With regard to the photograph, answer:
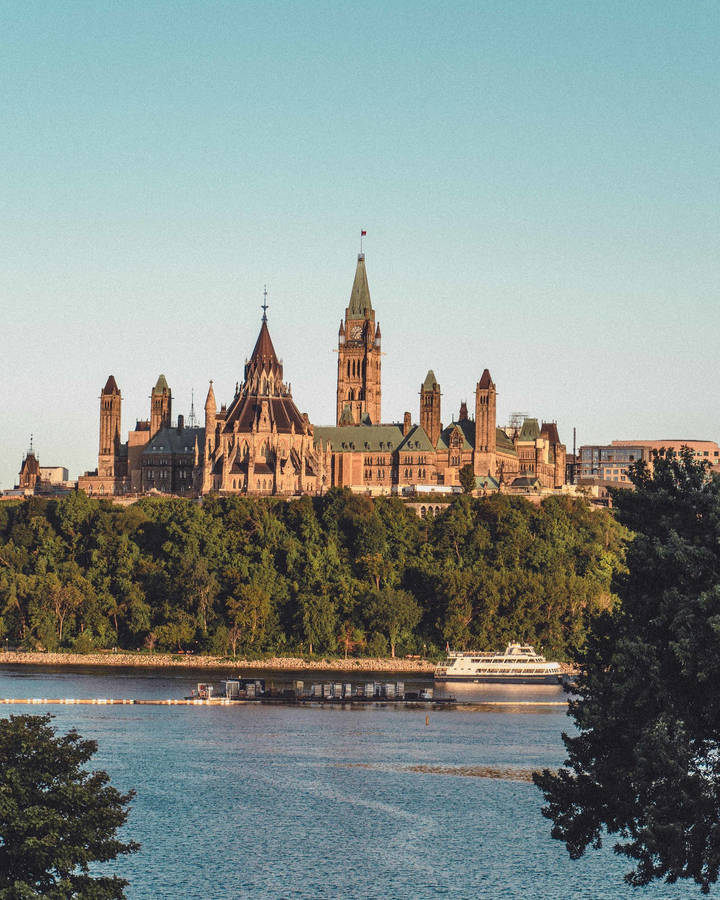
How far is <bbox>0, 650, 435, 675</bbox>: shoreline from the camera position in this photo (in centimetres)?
15362

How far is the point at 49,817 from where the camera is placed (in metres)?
43.2

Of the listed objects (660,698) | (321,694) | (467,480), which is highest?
(467,480)

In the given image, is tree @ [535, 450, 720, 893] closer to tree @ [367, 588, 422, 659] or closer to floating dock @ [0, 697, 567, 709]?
floating dock @ [0, 697, 567, 709]

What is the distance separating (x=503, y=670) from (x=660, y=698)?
322 ft

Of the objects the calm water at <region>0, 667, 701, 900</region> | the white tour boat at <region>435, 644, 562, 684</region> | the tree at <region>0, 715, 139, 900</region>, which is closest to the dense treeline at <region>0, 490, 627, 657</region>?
the white tour boat at <region>435, 644, 562, 684</region>

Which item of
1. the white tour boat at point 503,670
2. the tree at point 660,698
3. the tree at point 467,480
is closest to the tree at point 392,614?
the white tour boat at point 503,670

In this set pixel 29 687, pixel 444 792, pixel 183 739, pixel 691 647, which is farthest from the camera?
pixel 29 687

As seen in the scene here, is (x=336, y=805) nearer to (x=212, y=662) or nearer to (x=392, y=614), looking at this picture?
(x=212, y=662)

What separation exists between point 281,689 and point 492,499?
195 feet

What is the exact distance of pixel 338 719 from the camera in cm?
10988

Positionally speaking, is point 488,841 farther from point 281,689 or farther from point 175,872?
point 281,689

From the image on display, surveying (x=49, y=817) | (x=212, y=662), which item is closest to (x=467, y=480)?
(x=212, y=662)

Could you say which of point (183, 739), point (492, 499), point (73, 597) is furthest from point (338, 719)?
point (492, 499)

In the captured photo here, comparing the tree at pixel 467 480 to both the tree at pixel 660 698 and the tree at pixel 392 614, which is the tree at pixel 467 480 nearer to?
the tree at pixel 392 614
